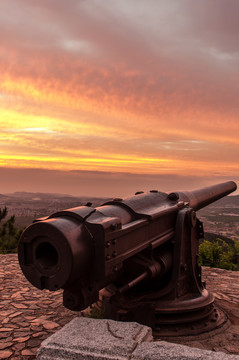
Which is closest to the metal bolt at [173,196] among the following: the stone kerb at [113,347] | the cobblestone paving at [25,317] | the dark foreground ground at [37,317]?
the dark foreground ground at [37,317]

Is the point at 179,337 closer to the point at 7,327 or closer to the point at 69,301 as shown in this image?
the point at 69,301

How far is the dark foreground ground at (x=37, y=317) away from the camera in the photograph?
5.64 metres

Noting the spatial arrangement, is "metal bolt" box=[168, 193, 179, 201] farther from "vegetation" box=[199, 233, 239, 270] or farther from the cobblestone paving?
"vegetation" box=[199, 233, 239, 270]

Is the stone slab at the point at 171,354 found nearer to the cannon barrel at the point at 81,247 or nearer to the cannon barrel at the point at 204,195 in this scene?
the cannon barrel at the point at 81,247

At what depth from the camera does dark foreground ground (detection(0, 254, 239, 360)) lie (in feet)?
18.5

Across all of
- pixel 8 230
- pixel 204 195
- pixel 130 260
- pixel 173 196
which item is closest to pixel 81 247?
pixel 130 260

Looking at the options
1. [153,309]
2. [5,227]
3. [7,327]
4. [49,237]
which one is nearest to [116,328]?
[49,237]

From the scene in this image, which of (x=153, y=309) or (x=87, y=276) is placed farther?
(x=153, y=309)

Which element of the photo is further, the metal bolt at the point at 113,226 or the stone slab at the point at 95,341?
the metal bolt at the point at 113,226

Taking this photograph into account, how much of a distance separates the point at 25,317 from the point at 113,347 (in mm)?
3358

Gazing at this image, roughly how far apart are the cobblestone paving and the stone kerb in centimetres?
140

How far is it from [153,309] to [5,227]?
11435 millimetres

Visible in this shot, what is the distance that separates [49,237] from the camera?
14.0 ft

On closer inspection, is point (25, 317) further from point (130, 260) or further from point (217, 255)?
point (217, 255)
